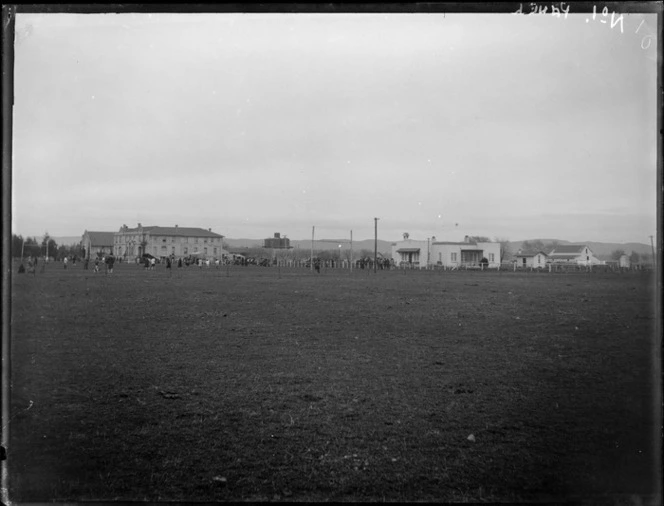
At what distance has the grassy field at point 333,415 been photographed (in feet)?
11.9

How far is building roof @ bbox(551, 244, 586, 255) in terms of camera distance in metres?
44.7

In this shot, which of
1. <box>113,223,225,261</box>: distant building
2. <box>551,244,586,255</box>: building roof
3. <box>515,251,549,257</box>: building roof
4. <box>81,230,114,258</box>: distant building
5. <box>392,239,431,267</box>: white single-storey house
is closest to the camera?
<box>113,223,225,261</box>: distant building

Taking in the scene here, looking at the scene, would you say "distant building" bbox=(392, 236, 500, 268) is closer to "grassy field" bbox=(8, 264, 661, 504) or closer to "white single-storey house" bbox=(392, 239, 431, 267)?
"white single-storey house" bbox=(392, 239, 431, 267)

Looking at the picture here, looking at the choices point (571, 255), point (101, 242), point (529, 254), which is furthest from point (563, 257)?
point (101, 242)

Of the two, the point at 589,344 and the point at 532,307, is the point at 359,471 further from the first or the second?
the point at 532,307

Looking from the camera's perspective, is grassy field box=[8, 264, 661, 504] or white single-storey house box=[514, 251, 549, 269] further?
white single-storey house box=[514, 251, 549, 269]

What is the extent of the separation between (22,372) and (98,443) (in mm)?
2862

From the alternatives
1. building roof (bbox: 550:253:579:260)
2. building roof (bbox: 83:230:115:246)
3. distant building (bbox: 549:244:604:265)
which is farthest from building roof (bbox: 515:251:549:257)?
building roof (bbox: 83:230:115:246)

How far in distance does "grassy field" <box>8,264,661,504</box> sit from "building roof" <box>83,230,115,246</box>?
2323cm

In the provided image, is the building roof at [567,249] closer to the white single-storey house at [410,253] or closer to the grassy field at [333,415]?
the white single-storey house at [410,253]

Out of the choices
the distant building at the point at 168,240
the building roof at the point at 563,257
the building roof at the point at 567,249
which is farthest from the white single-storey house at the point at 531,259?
the distant building at the point at 168,240

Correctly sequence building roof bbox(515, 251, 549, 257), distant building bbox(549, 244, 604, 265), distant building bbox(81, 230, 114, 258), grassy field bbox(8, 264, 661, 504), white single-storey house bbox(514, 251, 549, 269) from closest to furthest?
1. grassy field bbox(8, 264, 661, 504)
2. distant building bbox(81, 230, 114, 258)
3. distant building bbox(549, 244, 604, 265)
4. white single-storey house bbox(514, 251, 549, 269)
5. building roof bbox(515, 251, 549, 257)

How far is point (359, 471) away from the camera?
3.67m

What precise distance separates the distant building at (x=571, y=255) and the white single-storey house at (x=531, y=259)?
0.86 m
